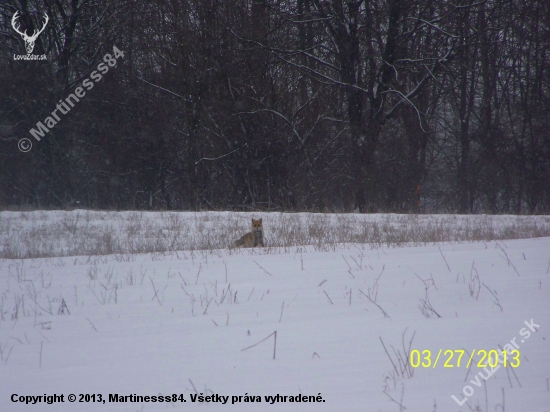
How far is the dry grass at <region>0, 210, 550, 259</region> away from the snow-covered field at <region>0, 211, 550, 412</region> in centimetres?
253

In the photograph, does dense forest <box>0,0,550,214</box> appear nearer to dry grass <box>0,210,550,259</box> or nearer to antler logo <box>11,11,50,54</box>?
antler logo <box>11,11,50,54</box>

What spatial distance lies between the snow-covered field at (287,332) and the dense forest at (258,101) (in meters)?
15.6

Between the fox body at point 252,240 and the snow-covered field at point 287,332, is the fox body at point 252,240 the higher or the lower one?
the higher one

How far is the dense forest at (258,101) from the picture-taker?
22.9 m

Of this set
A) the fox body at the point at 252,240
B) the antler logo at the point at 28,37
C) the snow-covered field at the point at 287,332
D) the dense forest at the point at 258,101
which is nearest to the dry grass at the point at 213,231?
the fox body at the point at 252,240

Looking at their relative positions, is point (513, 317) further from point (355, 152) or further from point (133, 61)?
point (133, 61)

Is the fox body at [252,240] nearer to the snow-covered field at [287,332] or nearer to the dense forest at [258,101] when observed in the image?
the snow-covered field at [287,332]

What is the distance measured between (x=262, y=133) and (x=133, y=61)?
8.59m

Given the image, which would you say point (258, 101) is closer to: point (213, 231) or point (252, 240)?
point (213, 231)

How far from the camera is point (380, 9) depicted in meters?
22.2

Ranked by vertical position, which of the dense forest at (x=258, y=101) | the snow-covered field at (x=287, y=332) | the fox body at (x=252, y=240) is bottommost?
the snow-covered field at (x=287, y=332)

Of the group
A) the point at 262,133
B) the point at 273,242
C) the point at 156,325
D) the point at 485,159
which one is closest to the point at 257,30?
the point at 262,133

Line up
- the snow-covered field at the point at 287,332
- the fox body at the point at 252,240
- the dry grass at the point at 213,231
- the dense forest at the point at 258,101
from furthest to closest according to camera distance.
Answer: the dense forest at the point at 258,101, the fox body at the point at 252,240, the dry grass at the point at 213,231, the snow-covered field at the point at 287,332

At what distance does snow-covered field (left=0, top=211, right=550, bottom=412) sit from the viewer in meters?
2.84
